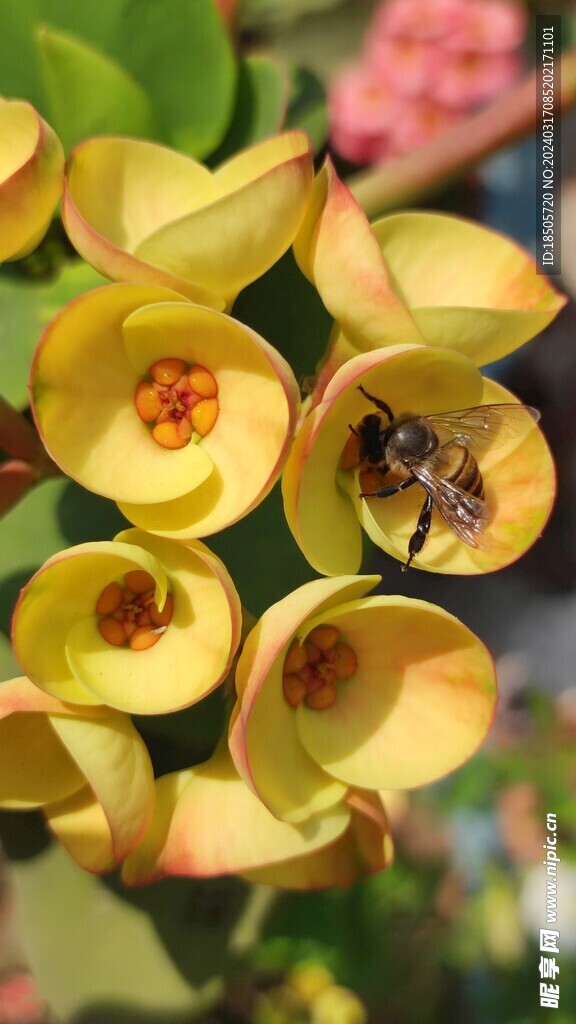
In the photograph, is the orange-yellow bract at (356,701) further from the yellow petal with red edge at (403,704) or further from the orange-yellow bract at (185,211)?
the orange-yellow bract at (185,211)

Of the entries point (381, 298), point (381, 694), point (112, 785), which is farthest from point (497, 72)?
point (112, 785)

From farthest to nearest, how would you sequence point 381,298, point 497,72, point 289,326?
point 497,72 → point 289,326 → point 381,298

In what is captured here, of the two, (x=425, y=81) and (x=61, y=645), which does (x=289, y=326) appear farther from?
(x=425, y=81)

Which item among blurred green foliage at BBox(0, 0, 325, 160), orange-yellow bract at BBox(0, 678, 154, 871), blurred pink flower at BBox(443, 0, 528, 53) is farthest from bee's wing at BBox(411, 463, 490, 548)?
blurred pink flower at BBox(443, 0, 528, 53)

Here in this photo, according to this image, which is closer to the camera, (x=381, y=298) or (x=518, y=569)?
(x=381, y=298)

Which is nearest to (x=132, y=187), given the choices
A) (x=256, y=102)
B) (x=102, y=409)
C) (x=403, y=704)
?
(x=102, y=409)

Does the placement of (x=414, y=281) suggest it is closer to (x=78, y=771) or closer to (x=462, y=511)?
(x=462, y=511)

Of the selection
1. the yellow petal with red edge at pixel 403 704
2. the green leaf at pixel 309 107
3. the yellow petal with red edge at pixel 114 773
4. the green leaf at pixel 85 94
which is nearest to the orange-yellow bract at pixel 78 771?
the yellow petal with red edge at pixel 114 773
